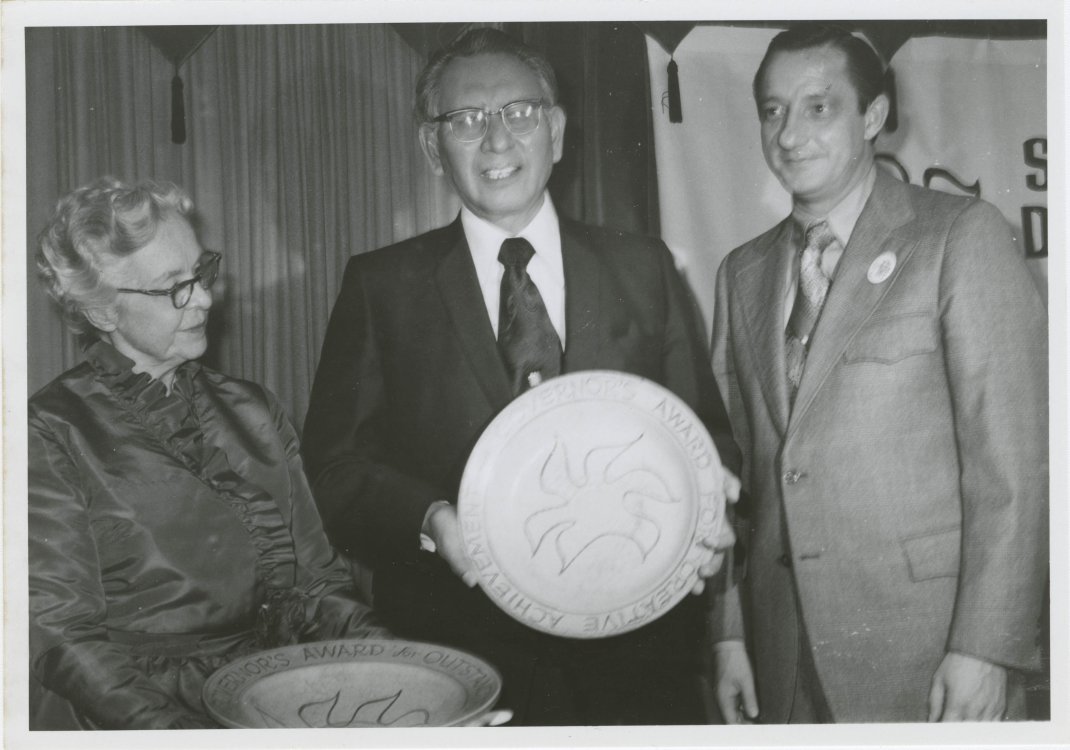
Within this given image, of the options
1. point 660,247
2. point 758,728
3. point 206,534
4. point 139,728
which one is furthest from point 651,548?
point 139,728

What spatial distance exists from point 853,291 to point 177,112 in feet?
5.02

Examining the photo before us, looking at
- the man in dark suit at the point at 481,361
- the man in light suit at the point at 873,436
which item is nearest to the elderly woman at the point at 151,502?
the man in dark suit at the point at 481,361

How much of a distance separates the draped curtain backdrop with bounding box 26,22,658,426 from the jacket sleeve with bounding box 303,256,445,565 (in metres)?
0.04

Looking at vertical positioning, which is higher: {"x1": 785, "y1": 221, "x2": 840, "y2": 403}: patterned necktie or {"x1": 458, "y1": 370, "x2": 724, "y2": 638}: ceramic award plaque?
{"x1": 785, "y1": 221, "x2": 840, "y2": 403}: patterned necktie

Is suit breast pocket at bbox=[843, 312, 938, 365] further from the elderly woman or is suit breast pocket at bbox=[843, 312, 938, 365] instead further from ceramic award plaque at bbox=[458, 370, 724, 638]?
the elderly woman

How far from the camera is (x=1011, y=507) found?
8.54 ft

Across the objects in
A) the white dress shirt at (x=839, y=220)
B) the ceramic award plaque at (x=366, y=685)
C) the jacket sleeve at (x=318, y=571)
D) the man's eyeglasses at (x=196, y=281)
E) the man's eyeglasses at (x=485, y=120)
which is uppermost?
the man's eyeglasses at (x=485, y=120)

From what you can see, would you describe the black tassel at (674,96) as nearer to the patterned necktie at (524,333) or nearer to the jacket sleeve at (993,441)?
the patterned necktie at (524,333)

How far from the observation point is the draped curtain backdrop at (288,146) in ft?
8.74

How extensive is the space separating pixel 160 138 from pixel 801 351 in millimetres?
1483

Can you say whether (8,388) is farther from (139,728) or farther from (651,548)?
(651,548)

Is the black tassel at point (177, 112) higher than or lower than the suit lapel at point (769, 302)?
higher

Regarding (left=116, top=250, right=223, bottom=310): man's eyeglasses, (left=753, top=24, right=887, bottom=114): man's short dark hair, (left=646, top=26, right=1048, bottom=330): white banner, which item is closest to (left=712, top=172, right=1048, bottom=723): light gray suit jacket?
(left=646, top=26, right=1048, bottom=330): white banner

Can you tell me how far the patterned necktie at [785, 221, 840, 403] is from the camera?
2.63 metres
